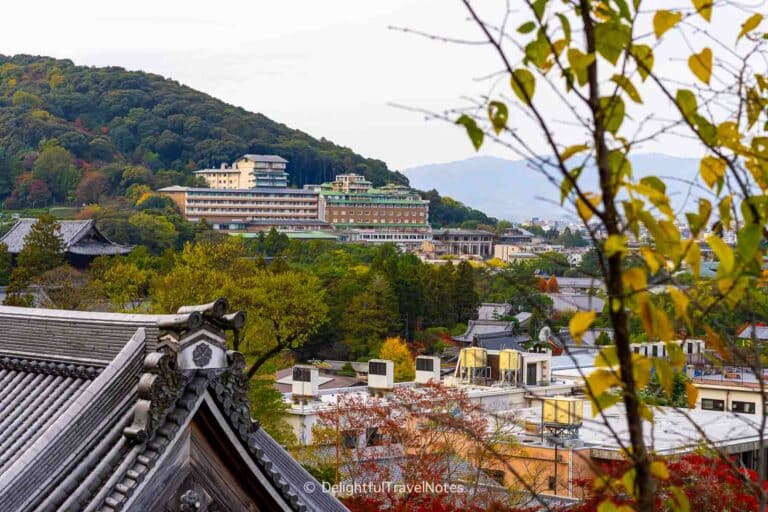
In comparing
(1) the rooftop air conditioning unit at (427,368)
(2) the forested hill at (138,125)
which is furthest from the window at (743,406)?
(2) the forested hill at (138,125)

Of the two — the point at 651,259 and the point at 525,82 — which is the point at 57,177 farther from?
the point at 651,259

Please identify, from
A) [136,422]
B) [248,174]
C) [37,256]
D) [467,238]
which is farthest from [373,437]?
[248,174]

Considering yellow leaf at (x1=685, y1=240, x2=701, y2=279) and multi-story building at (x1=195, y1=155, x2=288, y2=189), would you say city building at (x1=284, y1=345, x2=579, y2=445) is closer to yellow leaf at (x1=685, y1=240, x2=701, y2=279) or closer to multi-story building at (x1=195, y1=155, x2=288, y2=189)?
yellow leaf at (x1=685, y1=240, x2=701, y2=279)

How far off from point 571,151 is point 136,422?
3540 millimetres

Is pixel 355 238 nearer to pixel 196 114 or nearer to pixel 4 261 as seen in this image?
pixel 196 114

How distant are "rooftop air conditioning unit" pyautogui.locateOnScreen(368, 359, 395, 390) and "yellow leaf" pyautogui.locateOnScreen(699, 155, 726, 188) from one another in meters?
22.4

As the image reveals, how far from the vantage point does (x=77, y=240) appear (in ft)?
137

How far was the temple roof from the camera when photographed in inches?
1588

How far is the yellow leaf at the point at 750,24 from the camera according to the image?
2607mm

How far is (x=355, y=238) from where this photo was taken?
A: 92562 millimetres

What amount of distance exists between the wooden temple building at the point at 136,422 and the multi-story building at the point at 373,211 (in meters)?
87.1

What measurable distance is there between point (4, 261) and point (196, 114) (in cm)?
7400

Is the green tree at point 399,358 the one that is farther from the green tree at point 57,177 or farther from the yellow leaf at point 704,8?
the green tree at point 57,177

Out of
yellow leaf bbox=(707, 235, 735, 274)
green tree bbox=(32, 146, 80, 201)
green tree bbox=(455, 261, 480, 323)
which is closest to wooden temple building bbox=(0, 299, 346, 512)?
yellow leaf bbox=(707, 235, 735, 274)
